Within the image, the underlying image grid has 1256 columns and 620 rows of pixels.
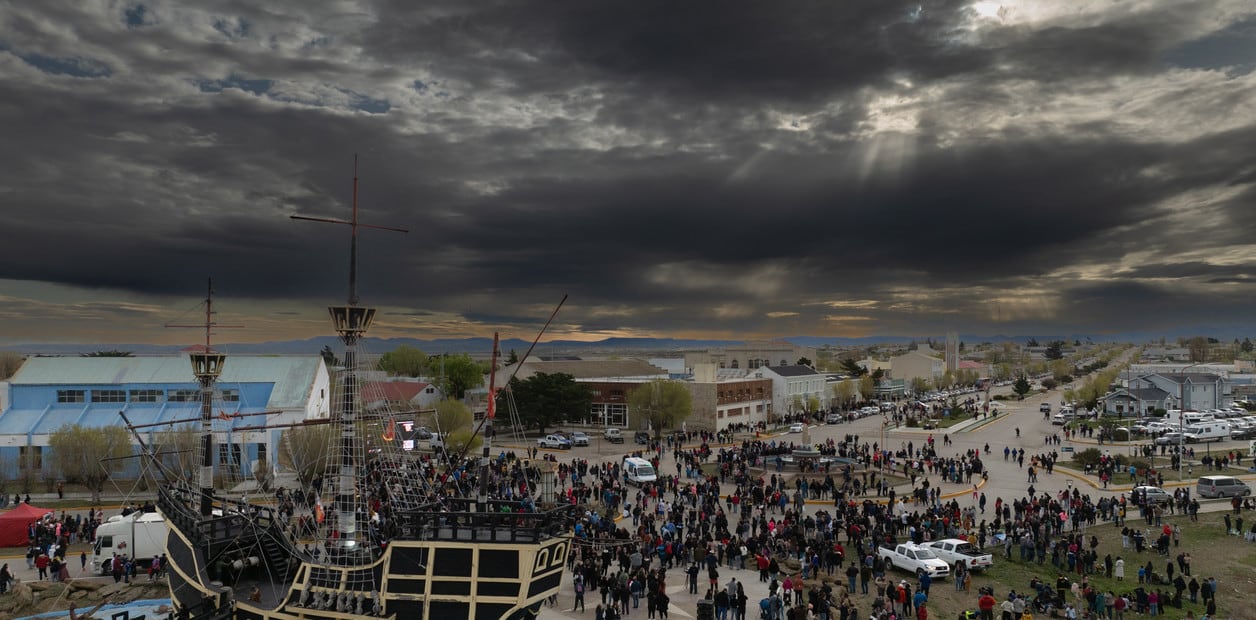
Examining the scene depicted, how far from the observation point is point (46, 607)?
2591 centimetres

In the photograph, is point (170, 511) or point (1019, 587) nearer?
point (170, 511)

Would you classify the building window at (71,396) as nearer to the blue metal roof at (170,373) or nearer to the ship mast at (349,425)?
the blue metal roof at (170,373)

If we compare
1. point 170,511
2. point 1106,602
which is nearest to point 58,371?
point 170,511

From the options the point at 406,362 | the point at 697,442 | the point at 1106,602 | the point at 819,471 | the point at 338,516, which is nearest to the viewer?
the point at 338,516

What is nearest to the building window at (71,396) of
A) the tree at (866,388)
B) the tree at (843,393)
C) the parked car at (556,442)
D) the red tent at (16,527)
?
the red tent at (16,527)

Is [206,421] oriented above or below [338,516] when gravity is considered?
above

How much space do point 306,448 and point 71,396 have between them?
69.4 ft

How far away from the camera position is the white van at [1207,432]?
61156 millimetres

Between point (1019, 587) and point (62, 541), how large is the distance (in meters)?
35.3

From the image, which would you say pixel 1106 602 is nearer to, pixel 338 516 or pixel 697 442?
pixel 338 516

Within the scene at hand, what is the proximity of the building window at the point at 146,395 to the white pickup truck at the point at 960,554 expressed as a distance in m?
50.0

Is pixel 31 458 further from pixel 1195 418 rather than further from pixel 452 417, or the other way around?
pixel 1195 418

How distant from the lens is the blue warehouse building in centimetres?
4875

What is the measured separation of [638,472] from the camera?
146 feet
